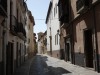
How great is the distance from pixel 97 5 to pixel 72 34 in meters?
7.43

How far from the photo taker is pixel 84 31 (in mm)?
16922

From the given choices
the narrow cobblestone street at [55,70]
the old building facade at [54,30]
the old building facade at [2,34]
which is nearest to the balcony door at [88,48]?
the narrow cobblestone street at [55,70]

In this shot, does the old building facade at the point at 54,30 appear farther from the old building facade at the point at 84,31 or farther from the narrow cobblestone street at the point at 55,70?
the narrow cobblestone street at the point at 55,70

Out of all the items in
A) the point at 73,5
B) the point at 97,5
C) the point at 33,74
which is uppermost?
the point at 73,5

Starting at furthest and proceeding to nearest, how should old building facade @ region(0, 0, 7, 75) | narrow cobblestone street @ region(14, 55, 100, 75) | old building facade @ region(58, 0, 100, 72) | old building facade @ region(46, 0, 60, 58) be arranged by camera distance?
old building facade @ region(46, 0, 60, 58), narrow cobblestone street @ region(14, 55, 100, 75), old building facade @ region(58, 0, 100, 72), old building facade @ region(0, 0, 7, 75)

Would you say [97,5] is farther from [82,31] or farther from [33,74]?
[33,74]

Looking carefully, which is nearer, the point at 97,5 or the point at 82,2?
the point at 97,5

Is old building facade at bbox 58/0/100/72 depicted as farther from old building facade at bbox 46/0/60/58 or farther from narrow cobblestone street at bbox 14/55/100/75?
old building facade at bbox 46/0/60/58

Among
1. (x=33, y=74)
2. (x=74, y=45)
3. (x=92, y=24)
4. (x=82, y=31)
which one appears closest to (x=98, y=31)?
→ (x=92, y=24)

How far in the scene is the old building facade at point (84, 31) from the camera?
1412 cm

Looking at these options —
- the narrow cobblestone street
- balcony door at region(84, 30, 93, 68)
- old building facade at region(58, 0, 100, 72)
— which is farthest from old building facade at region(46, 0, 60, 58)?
balcony door at region(84, 30, 93, 68)

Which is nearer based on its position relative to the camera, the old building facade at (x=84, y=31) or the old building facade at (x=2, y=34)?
the old building facade at (x=2, y=34)

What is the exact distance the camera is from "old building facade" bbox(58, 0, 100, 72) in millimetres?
14125

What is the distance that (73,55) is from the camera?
813 inches
